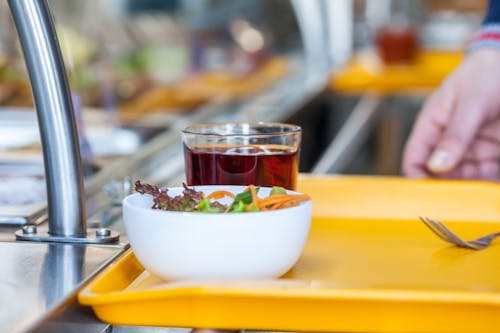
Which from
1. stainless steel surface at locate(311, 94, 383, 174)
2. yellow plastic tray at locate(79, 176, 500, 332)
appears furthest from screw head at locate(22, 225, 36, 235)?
stainless steel surface at locate(311, 94, 383, 174)

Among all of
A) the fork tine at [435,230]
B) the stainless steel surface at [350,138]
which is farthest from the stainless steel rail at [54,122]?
the stainless steel surface at [350,138]

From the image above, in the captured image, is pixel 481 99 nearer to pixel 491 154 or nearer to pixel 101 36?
pixel 491 154

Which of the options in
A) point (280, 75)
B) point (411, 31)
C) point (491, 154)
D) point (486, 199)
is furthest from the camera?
point (411, 31)

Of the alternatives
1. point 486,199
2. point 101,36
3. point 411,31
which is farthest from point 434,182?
point 411,31

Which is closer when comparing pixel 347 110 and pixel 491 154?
pixel 491 154

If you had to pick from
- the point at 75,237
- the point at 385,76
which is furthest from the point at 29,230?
the point at 385,76

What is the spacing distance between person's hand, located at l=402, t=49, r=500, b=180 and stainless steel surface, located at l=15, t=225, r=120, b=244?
0.72 meters

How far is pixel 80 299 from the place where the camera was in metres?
0.64

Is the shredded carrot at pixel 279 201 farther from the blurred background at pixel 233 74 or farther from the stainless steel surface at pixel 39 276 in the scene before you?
the blurred background at pixel 233 74

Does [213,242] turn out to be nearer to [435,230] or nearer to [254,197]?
[254,197]

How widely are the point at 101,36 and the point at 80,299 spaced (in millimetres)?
2273

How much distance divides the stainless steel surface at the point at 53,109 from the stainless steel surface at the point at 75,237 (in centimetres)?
1

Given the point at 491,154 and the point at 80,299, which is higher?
the point at 80,299

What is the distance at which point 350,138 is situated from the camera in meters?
2.34
